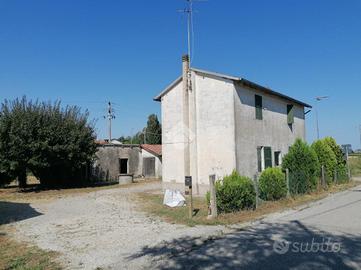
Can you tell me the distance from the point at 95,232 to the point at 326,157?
1608cm

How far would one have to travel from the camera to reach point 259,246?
754 centimetres

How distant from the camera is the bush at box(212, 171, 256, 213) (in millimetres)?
11719

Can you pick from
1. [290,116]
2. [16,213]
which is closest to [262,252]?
[16,213]

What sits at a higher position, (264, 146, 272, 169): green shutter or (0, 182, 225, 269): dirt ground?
(264, 146, 272, 169): green shutter

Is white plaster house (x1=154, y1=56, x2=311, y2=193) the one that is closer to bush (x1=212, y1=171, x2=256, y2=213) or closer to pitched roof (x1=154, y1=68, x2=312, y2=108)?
pitched roof (x1=154, y1=68, x2=312, y2=108)

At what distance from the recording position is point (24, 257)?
7.45 meters

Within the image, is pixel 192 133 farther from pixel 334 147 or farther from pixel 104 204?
pixel 334 147

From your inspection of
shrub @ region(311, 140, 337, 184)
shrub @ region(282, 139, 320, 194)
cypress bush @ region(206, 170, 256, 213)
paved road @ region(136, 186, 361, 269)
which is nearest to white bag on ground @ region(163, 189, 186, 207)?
cypress bush @ region(206, 170, 256, 213)

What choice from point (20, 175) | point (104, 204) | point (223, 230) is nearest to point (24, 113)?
point (20, 175)

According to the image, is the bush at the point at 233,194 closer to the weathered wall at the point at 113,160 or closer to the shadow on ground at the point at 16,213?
the shadow on ground at the point at 16,213

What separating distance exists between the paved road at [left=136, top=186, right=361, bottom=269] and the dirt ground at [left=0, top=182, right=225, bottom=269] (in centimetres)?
61

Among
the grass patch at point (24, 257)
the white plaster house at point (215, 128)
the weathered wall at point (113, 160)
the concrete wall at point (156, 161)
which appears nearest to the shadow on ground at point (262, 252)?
the grass patch at point (24, 257)

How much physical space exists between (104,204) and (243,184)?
6864 mm

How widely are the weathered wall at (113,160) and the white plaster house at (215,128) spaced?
466 inches
